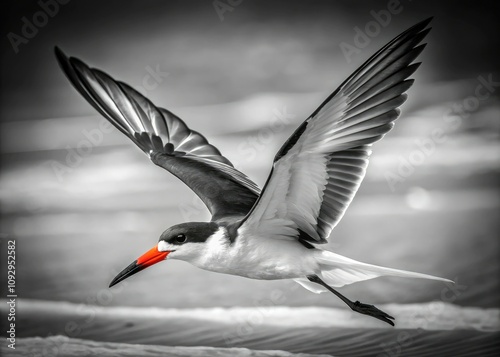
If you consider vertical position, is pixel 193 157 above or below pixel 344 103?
below

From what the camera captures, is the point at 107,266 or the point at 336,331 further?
the point at 107,266

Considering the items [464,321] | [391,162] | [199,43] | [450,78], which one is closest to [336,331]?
[464,321]

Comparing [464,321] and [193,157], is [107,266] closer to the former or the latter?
[193,157]

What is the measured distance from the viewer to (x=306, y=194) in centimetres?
241

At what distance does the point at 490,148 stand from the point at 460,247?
26.2 inches

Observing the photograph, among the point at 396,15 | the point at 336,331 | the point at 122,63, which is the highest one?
the point at 396,15

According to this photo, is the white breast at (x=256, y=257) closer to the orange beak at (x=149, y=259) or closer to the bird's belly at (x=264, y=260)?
the bird's belly at (x=264, y=260)

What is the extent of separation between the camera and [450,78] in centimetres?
429

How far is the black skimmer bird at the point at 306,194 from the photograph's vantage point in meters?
2.16

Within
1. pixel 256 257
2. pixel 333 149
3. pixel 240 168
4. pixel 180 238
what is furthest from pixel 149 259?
pixel 240 168
